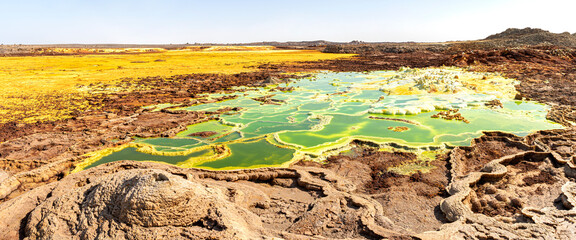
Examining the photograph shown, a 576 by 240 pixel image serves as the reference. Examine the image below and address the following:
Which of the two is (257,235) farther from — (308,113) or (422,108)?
(422,108)

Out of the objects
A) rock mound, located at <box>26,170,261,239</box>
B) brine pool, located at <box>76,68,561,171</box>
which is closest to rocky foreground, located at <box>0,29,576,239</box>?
rock mound, located at <box>26,170,261,239</box>

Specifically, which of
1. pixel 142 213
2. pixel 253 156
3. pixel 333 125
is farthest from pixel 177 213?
pixel 333 125

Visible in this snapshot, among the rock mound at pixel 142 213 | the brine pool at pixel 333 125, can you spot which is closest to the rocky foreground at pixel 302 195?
the rock mound at pixel 142 213

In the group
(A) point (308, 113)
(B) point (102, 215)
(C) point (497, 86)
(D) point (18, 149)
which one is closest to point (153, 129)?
(D) point (18, 149)

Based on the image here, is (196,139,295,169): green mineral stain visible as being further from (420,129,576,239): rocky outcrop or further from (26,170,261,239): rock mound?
(420,129,576,239): rocky outcrop

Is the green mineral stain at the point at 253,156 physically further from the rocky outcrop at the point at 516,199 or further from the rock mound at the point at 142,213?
the rocky outcrop at the point at 516,199

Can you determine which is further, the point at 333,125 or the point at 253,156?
the point at 333,125

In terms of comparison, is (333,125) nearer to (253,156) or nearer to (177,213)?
(253,156)
